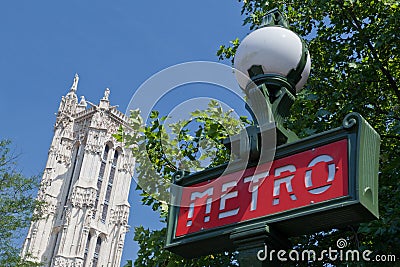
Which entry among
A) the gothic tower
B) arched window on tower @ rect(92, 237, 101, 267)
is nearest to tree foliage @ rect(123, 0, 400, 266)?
the gothic tower

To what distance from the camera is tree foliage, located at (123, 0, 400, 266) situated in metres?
7.89

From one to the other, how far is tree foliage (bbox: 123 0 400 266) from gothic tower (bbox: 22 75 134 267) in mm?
54109

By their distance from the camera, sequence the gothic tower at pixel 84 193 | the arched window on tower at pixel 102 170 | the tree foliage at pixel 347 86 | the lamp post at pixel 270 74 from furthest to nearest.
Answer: the arched window on tower at pixel 102 170
the gothic tower at pixel 84 193
the tree foliage at pixel 347 86
the lamp post at pixel 270 74

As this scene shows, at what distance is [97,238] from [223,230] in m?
64.5

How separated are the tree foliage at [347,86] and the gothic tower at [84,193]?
54.1 m

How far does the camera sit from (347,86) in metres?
8.84

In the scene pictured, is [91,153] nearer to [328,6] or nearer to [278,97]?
[328,6]

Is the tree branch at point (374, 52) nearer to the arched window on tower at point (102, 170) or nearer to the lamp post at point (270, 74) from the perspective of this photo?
the lamp post at point (270, 74)

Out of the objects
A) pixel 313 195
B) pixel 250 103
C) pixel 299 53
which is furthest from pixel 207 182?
pixel 299 53

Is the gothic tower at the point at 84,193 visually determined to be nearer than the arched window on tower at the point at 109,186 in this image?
Yes

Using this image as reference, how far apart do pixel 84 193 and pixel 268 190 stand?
64150 millimetres

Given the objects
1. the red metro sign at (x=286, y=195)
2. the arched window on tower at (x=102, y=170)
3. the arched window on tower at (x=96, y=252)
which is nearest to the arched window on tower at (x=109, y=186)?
the arched window on tower at (x=102, y=170)

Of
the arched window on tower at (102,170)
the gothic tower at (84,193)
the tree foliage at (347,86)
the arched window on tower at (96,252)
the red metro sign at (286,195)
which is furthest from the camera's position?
the arched window on tower at (102,170)

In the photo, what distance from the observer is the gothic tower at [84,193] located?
63.1 metres
